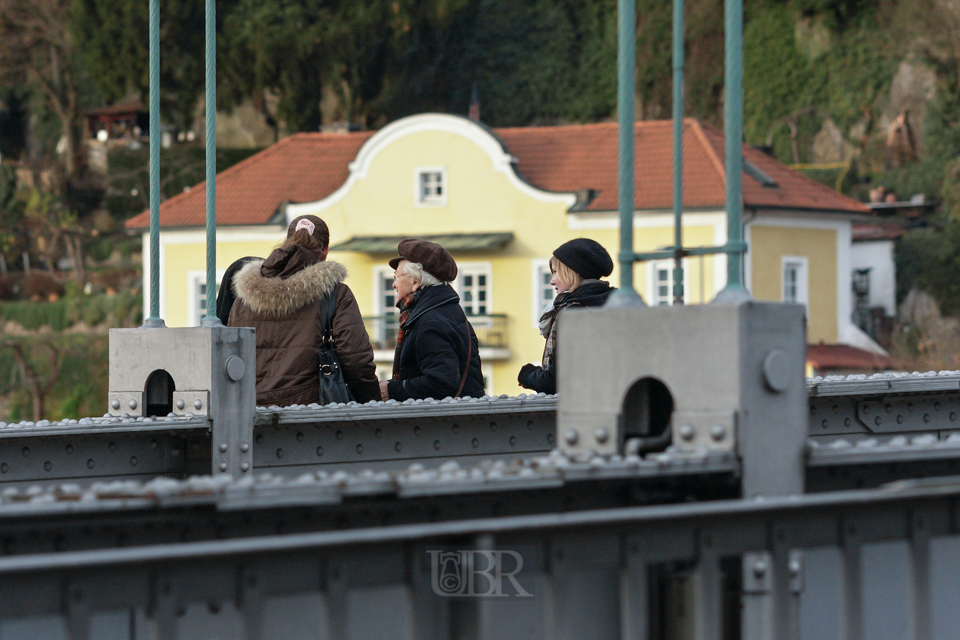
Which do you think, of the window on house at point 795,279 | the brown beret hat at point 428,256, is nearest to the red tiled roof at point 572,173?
the window on house at point 795,279

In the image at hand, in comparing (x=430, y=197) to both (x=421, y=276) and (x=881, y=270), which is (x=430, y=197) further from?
(x=421, y=276)

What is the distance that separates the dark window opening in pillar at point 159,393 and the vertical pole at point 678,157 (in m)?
3.10

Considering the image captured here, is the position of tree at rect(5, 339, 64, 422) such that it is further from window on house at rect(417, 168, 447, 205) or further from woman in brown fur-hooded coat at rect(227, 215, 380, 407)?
woman in brown fur-hooded coat at rect(227, 215, 380, 407)

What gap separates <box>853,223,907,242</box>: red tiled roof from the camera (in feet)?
160

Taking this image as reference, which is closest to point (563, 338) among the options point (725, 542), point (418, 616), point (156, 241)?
point (725, 542)

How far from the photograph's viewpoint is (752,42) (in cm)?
6094

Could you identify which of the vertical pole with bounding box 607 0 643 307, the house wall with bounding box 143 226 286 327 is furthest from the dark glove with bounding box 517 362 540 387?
the house wall with bounding box 143 226 286 327

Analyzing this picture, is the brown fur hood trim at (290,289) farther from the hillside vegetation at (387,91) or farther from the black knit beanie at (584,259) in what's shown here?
the hillside vegetation at (387,91)

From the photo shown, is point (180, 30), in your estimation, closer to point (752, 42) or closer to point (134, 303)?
point (134, 303)

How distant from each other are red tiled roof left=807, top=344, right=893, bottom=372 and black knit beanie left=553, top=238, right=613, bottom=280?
3626cm

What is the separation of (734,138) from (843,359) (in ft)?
131

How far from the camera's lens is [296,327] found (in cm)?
807

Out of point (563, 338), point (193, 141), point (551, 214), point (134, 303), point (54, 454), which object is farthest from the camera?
point (193, 141)

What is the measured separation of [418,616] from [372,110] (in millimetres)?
58303
